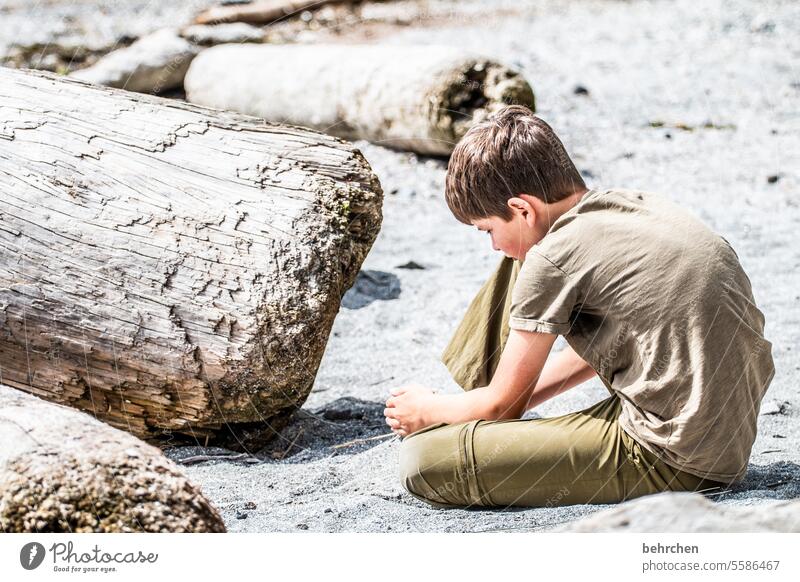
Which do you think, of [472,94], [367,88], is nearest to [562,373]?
[472,94]

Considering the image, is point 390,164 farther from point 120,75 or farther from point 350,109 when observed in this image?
point 120,75

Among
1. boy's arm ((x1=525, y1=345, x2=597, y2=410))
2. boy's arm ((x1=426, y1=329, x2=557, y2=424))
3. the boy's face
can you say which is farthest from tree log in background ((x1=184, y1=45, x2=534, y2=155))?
boy's arm ((x1=426, y1=329, x2=557, y2=424))

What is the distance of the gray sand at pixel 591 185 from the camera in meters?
2.52

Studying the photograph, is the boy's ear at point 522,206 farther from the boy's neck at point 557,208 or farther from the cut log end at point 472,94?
the cut log end at point 472,94

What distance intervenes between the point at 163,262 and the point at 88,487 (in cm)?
97

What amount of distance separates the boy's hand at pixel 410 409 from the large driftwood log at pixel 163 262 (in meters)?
0.40

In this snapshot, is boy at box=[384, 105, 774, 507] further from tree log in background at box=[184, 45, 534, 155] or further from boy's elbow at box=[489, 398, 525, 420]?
tree log in background at box=[184, 45, 534, 155]

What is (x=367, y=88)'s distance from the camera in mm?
6246

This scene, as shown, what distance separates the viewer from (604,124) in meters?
6.12

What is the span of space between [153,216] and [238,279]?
0.32 meters

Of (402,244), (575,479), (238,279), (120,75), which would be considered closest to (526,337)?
(575,479)

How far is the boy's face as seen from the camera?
2.29 meters

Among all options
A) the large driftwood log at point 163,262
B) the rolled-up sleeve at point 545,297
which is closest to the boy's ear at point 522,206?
the rolled-up sleeve at point 545,297
